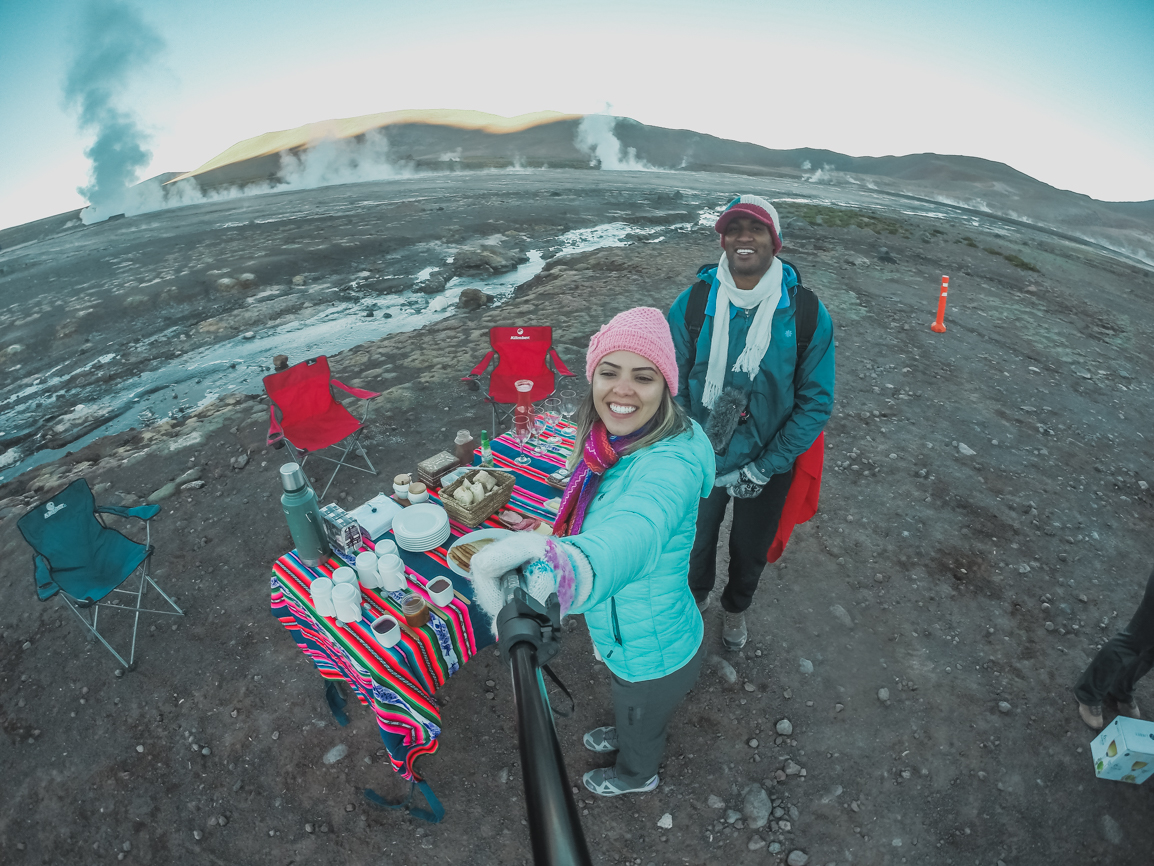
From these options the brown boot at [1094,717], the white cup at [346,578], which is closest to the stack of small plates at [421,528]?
the white cup at [346,578]

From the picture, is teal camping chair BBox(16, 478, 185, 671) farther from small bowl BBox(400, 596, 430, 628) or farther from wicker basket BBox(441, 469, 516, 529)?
small bowl BBox(400, 596, 430, 628)

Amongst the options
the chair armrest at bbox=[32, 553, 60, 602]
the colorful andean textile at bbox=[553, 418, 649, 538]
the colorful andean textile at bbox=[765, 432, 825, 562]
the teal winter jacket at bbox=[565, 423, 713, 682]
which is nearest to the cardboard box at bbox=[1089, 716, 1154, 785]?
the colorful andean textile at bbox=[765, 432, 825, 562]

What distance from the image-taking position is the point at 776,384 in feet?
8.45

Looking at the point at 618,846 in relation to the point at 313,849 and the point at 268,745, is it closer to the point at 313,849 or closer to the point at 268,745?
the point at 313,849

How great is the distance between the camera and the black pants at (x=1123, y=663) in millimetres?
2688

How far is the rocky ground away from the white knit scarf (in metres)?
1.97

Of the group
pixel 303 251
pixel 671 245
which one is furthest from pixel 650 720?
pixel 303 251

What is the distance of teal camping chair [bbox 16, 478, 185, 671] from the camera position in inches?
137

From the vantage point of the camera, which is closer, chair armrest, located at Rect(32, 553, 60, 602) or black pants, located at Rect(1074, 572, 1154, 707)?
black pants, located at Rect(1074, 572, 1154, 707)

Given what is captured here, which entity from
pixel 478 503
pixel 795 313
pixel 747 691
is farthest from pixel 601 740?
pixel 795 313

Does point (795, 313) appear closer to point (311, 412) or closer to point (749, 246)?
point (749, 246)

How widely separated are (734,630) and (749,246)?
7.86ft

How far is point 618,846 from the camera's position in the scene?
8.63 ft

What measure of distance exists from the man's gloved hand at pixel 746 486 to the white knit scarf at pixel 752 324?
0.45 meters
